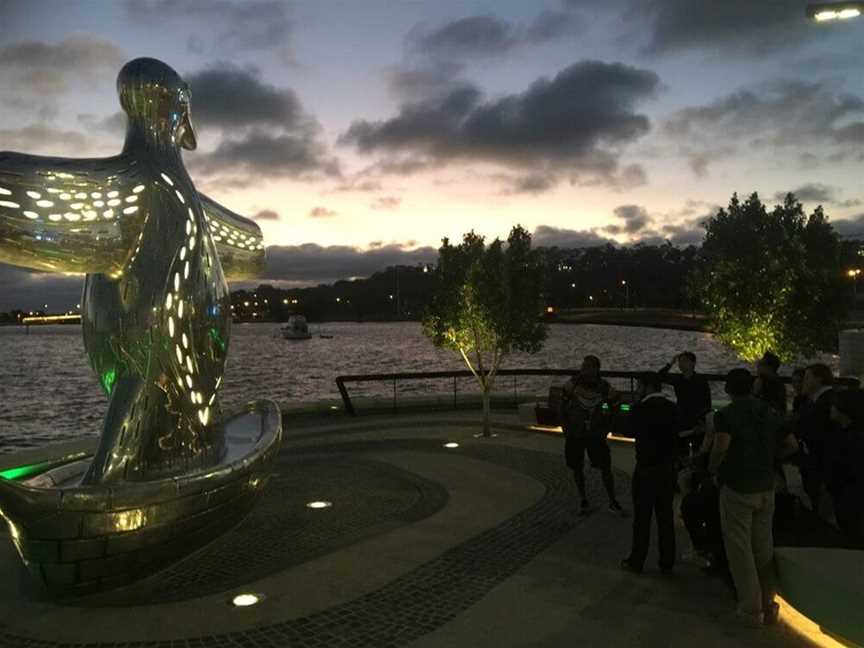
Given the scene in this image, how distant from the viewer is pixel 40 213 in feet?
17.6

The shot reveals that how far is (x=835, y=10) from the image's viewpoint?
572cm

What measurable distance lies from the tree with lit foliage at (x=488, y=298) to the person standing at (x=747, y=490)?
846cm

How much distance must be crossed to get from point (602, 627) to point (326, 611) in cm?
224

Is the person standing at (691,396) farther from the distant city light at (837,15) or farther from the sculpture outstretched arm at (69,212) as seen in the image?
the sculpture outstretched arm at (69,212)

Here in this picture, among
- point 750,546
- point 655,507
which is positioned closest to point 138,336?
point 655,507

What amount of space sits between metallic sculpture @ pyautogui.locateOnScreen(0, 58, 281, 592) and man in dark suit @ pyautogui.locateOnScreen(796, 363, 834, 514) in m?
5.58

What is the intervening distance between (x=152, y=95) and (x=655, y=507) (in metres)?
6.54

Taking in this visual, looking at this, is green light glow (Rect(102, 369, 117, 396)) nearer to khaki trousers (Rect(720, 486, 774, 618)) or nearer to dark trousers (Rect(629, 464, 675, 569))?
dark trousers (Rect(629, 464, 675, 569))

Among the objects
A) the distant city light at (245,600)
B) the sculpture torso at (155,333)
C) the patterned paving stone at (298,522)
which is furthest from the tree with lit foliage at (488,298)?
the distant city light at (245,600)

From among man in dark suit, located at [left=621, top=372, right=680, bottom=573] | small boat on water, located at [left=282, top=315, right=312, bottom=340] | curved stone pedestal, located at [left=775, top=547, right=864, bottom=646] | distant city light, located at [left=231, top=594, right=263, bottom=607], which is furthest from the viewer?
small boat on water, located at [left=282, top=315, right=312, bottom=340]

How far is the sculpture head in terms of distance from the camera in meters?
6.73

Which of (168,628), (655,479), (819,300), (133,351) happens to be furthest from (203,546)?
(819,300)

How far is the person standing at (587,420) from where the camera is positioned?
7.68 m

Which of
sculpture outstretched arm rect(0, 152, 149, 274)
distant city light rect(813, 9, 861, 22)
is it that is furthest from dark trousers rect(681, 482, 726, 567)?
sculpture outstretched arm rect(0, 152, 149, 274)
